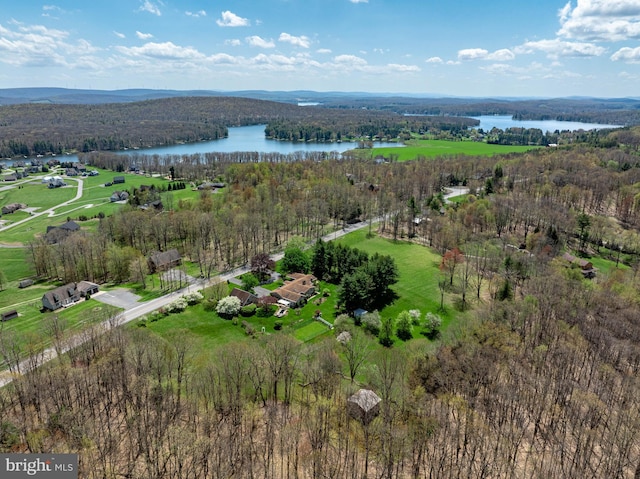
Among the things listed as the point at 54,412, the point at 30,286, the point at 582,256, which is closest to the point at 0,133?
the point at 30,286

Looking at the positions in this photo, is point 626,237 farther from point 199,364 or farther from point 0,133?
point 0,133

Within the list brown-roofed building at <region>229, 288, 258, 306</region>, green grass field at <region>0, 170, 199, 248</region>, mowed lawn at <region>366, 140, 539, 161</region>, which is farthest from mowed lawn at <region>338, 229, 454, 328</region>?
mowed lawn at <region>366, 140, 539, 161</region>

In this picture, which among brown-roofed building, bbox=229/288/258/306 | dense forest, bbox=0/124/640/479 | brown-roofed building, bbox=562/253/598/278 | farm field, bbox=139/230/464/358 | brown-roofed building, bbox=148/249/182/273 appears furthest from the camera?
brown-roofed building, bbox=148/249/182/273

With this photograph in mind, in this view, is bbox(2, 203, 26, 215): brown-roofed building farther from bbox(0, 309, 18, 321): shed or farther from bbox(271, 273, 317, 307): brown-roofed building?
bbox(271, 273, 317, 307): brown-roofed building

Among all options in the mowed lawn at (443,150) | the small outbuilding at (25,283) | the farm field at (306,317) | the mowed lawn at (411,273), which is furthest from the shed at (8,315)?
the mowed lawn at (443,150)

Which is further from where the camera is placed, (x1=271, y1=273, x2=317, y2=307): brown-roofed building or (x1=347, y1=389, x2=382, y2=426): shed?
(x1=271, y1=273, x2=317, y2=307): brown-roofed building

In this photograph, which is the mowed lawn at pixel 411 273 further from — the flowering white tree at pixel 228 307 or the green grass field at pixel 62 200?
the green grass field at pixel 62 200
